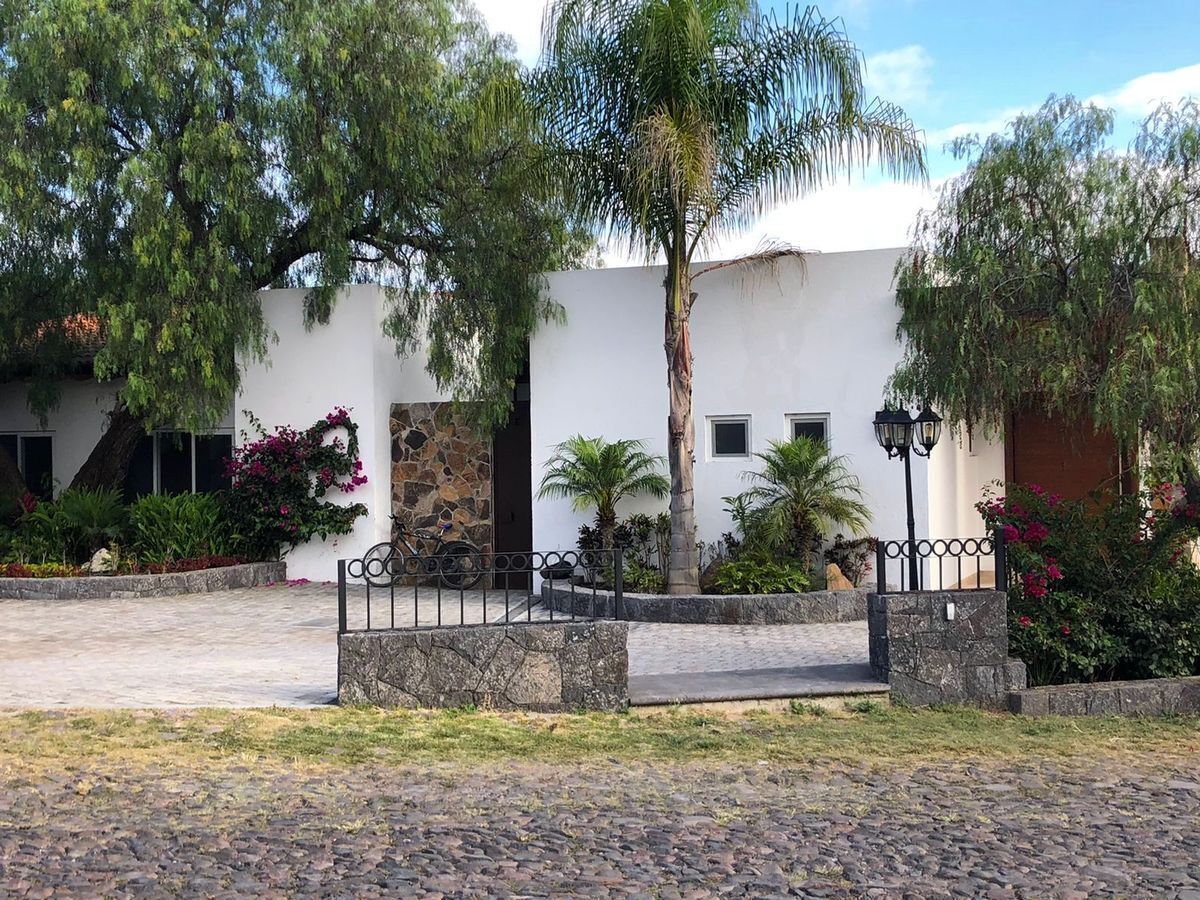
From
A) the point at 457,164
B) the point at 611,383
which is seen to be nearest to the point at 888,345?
the point at 611,383

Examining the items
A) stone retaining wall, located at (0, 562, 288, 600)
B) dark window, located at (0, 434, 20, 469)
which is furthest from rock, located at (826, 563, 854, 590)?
dark window, located at (0, 434, 20, 469)

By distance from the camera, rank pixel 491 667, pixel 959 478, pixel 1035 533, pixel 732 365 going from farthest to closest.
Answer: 1. pixel 959 478
2. pixel 732 365
3. pixel 1035 533
4. pixel 491 667

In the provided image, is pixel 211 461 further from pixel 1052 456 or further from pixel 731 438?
pixel 1052 456

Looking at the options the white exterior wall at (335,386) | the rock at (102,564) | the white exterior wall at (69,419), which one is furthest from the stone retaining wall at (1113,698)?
the white exterior wall at (69,419)

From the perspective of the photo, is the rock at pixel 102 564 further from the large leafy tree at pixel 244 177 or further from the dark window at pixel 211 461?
the dark window at pixel 211 461

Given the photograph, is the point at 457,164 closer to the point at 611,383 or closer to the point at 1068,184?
the point at 611,383

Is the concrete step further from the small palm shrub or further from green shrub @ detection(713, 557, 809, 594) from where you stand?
the small palm shrub

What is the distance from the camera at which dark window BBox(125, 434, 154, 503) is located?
17859 millimetres

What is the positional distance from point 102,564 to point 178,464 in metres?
2.57

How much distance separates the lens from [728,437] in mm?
14688

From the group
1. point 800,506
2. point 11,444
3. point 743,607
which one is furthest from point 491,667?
point 11,444

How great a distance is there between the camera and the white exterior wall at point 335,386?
16125 mm

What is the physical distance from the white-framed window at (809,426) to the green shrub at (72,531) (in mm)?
8424

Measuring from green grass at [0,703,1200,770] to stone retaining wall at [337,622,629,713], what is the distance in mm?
192
